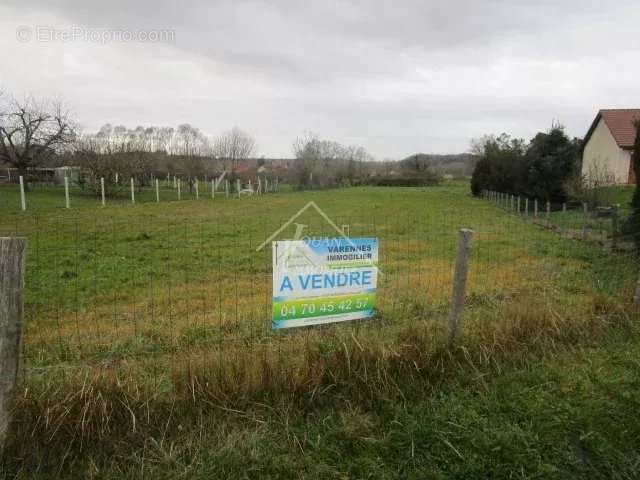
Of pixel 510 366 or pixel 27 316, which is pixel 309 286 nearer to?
pixel 510 366

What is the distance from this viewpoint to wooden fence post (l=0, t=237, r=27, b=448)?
2424 millimetres

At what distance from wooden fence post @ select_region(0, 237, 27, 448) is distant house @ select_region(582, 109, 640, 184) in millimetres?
27029

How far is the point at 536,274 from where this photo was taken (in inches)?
281

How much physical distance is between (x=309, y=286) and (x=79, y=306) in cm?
358

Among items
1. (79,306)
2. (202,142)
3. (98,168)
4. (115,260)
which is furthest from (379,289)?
(202,142)

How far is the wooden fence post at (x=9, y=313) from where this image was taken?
2.42m

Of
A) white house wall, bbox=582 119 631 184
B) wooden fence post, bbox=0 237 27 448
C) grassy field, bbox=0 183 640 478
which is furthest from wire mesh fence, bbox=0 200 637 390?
white house wall, bbox=582 119 631 184

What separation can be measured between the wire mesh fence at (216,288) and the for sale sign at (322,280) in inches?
6.3

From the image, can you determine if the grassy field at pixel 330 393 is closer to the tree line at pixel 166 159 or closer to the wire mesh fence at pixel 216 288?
the wire mesh fence at pixel 216 288

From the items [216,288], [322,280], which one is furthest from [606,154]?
[322,280]

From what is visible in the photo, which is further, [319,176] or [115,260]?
[319,176]

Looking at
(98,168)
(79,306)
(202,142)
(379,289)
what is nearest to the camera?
(79,306)

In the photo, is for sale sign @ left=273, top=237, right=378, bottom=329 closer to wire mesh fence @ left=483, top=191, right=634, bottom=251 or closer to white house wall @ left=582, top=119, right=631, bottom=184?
wire mesh fence @ left=483, top=191, right=634, bottom=251

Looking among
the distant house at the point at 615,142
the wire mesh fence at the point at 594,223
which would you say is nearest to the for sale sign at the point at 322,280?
the wire mesh fence at the point at 594,223
